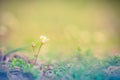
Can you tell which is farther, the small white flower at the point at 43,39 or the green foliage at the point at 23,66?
the small white flower at the point at 43,39

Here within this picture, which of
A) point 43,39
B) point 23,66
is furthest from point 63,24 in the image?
point 23,66

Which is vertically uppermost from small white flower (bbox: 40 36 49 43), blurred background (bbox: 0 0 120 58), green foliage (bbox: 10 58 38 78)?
blurred background (bbox: 0 0 120 58)

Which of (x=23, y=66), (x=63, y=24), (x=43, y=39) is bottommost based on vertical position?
(x=23, y=66)

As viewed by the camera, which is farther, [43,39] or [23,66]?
[43,39]

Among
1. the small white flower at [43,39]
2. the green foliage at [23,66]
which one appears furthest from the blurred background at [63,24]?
the green foliage at [23,66]

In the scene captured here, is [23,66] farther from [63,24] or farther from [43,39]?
[63,24]

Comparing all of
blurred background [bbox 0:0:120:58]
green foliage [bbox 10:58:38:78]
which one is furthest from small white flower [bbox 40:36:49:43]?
green foliage [bbox 10:58:38:78]

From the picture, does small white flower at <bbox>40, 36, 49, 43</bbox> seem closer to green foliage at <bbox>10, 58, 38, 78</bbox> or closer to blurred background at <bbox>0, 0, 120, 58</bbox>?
blurred background at <bbox>0, 0, 120, 58</bbox>

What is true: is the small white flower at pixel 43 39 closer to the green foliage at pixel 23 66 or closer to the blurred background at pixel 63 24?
the blurred background at pixel 63 24

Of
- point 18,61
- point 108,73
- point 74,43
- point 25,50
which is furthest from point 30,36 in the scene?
point 108,73
